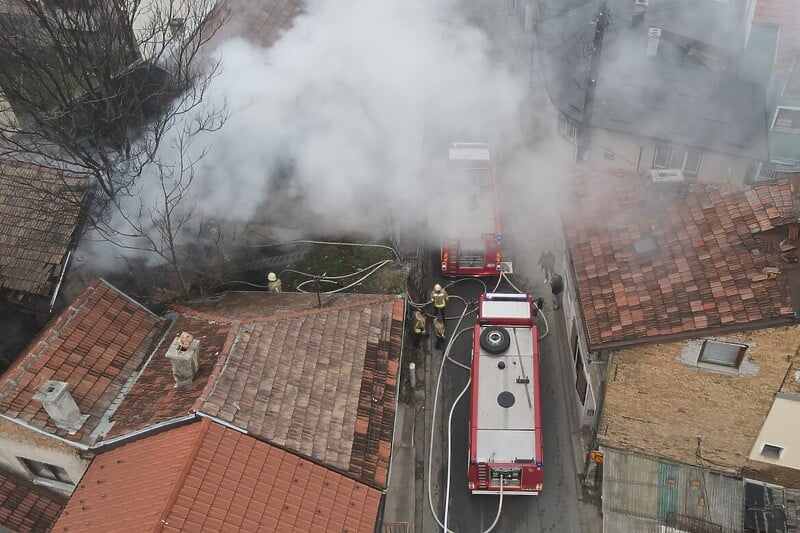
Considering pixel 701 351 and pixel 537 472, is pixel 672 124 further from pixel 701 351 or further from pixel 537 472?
pixel 537 472

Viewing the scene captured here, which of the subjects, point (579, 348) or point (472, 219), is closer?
point (579, 348)

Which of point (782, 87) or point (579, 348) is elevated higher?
point (782, 87)

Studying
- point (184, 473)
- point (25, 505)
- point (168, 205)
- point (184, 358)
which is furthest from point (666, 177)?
point (25, 505)

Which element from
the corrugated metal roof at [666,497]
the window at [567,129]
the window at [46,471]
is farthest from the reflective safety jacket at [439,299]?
the window at [46,471]

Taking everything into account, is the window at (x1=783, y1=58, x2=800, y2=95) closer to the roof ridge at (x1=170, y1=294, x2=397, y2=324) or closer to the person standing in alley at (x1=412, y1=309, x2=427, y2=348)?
the person standing in alley at (x1=412, y1=309, x2=427, y2=348)

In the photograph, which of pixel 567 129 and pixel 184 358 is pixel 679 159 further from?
pixel 184 358
